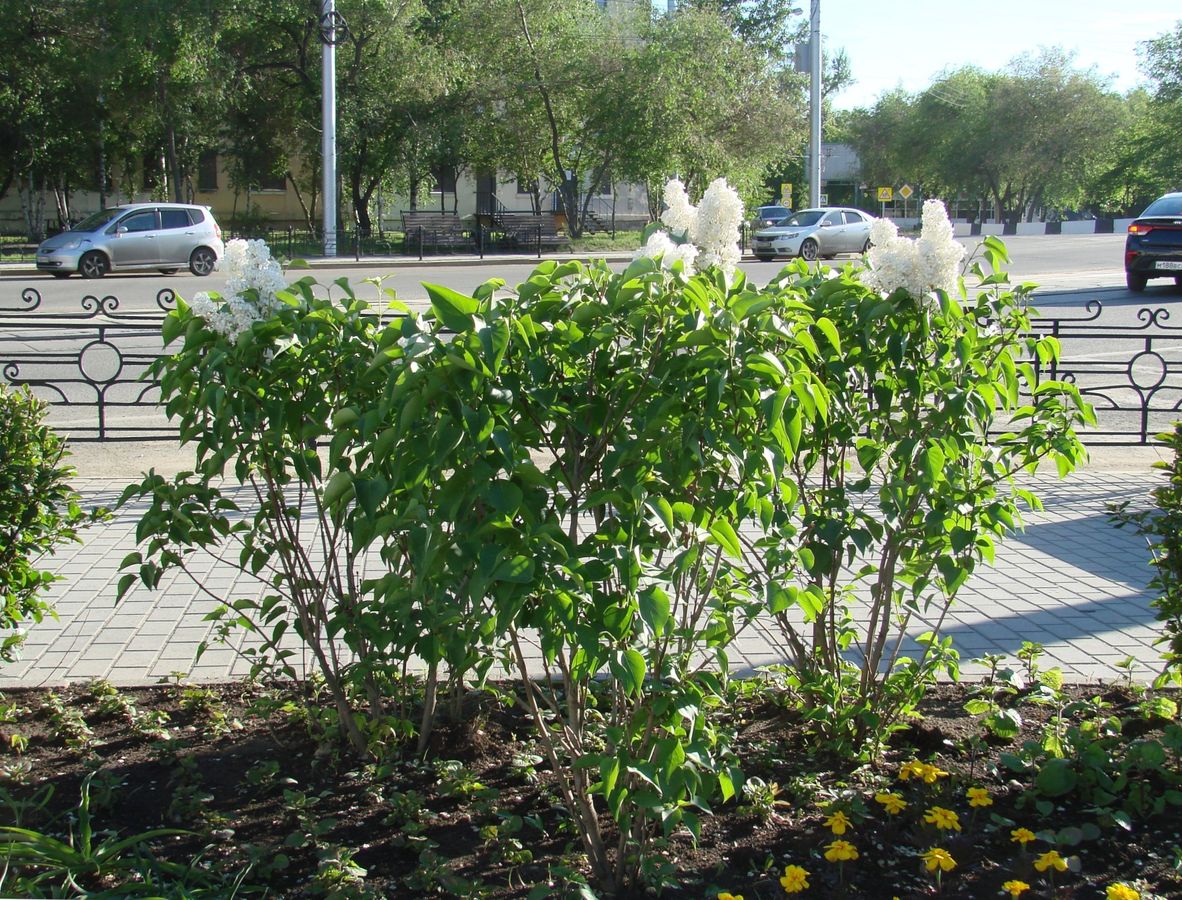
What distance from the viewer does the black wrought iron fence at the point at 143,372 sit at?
911 cm

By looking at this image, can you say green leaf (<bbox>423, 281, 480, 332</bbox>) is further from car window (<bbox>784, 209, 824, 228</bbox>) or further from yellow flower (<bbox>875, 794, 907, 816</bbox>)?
car window (<bbox>784, 209, 824, 228</bbox>)

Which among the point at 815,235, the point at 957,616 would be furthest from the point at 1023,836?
the point at 815,235

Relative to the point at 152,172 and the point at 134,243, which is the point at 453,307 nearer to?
the point at 134,243

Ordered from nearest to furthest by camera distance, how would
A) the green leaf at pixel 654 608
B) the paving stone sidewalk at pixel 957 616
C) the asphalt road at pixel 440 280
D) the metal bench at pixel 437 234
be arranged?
the green leaf at pixel 654 608
the paving stone sidewalk at pixel 957 616
the asphalt road at pixel 440 280
the metal bench at pixel 437 234

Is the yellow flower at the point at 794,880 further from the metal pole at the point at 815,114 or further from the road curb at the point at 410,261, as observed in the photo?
the metal pole at the point at 815,114

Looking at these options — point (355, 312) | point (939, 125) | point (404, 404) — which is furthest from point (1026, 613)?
point (939, 125)

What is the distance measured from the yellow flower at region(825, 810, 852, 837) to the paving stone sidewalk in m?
0.75

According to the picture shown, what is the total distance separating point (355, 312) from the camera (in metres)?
3.20

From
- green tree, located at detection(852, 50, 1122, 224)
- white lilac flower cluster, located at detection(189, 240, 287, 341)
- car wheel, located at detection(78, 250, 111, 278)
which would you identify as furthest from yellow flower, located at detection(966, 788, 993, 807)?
green tree, located at detection(852, 50, 1122, 224)

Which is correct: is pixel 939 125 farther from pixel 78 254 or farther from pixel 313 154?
pixel 78 254

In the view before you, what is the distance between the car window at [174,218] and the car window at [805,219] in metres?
16.8

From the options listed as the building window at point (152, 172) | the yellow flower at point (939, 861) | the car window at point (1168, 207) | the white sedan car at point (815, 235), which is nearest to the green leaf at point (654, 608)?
the yellow flower at point (939, 861)

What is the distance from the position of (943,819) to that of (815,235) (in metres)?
31.7

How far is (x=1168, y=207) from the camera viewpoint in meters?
22.2
